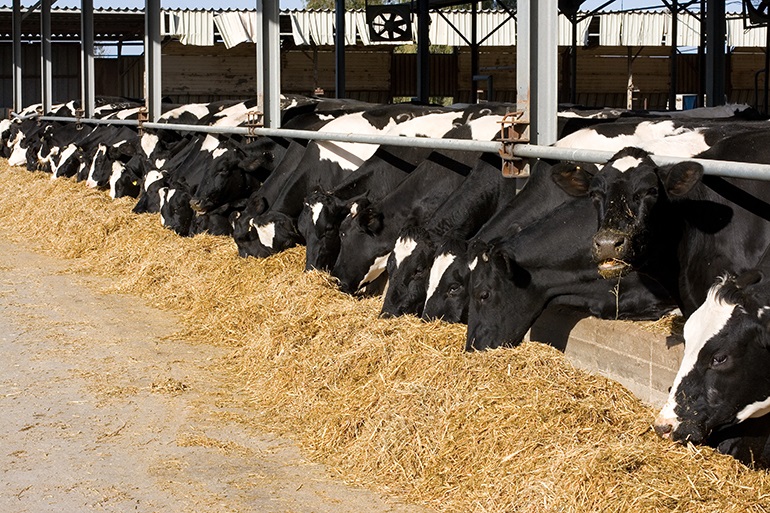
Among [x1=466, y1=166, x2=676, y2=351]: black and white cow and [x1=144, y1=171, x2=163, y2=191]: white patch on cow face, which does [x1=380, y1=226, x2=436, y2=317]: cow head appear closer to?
[x1=466, y1=166, x2=676, y2=351]: black and white cow

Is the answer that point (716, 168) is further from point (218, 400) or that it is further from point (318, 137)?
point (318, 137)

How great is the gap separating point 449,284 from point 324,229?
2.32 m

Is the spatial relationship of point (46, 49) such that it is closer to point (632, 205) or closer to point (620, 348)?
point (620, 348)

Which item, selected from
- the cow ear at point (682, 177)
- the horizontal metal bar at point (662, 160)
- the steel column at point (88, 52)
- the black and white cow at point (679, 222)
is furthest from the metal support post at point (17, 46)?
the cow ear at point (682, 177)

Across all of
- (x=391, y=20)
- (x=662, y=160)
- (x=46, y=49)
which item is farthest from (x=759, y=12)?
(x=46, y=49)

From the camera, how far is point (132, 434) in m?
5.96

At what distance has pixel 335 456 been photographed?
5.49 metres

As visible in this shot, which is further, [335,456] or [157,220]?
[157,220]

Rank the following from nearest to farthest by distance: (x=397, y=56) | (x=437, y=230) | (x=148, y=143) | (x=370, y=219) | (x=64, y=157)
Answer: (x=437, y=230) → (x=370, y=219) → (x=148, y=143) → (x=64, y=157) → (x=397, y=56)

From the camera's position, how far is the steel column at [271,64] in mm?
11758

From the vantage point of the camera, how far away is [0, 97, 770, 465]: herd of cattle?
4.34 m

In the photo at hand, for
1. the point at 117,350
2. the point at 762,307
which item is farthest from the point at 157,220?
the point at 762,307

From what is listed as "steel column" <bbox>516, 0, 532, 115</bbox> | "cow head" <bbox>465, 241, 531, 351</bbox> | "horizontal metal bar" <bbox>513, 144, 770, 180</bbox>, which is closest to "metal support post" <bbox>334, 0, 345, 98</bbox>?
"steel column" <bbox>516, 0, 532, 115</bbox>

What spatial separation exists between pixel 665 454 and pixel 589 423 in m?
0.60
